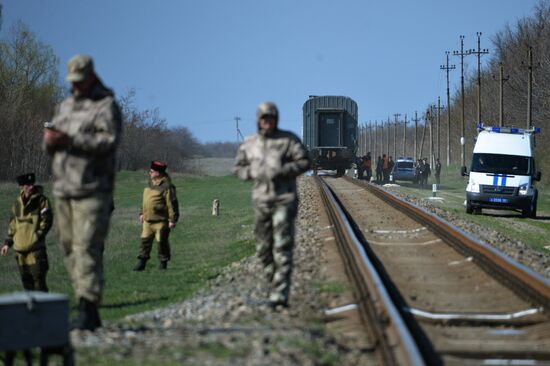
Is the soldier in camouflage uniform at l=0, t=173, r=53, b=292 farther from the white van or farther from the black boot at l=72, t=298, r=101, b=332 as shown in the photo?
the white van

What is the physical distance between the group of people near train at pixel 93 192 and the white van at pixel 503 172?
20764 mm

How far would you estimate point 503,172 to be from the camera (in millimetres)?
31922

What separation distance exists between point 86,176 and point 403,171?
54.8m

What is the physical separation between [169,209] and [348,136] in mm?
35694

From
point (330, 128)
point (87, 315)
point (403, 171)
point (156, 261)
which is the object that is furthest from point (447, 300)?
point (403, 171)

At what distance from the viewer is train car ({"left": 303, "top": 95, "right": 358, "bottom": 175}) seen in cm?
5016

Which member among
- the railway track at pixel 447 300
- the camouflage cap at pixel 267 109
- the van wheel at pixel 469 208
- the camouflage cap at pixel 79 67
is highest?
the camouflage cap at pixel 79 67

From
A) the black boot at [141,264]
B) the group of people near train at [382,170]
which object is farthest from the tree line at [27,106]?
the black boot at [141,264]

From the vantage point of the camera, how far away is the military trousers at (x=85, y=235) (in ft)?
26.8

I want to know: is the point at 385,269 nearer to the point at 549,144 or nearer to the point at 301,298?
the point at 301,298

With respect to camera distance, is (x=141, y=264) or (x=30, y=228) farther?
(x=141, y=264)

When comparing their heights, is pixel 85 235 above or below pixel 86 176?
below

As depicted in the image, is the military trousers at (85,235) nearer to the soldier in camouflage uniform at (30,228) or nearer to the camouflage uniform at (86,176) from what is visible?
the camouflage uniform at (86,176)

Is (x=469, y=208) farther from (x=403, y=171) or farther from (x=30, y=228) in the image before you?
(x=403, y=171)
